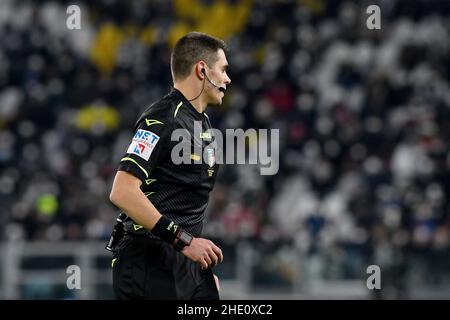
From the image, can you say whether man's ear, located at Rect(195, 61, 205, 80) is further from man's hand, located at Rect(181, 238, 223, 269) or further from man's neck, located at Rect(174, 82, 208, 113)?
man's hand, located at Rect(181, 238, 223, 269)

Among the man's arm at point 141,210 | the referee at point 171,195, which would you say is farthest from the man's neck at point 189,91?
the man's arm at point 141,210

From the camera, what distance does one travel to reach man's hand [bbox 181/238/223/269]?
16.5 feet

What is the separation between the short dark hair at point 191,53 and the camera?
5.46m

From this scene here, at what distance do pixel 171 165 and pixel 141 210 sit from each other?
0.37 m

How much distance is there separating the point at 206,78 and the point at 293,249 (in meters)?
7.68

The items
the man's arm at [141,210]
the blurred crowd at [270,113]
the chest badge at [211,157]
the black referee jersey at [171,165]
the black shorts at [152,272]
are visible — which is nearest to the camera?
the man's arm at [141,210]

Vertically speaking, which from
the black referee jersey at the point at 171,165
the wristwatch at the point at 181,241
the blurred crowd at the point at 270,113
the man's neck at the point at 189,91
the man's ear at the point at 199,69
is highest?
the blurred crowd at the point at 270,113

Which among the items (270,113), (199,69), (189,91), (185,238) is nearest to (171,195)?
(185,238)

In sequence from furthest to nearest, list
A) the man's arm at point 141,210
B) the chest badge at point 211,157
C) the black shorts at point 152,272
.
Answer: the chest badge at point 211,157 < the black shorts at point 152,272 < the man's arm at point 141,210

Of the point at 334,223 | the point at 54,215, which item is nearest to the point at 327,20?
the point at 334,223

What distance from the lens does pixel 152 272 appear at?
17.1ft

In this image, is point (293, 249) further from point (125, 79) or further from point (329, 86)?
point (125, 79)

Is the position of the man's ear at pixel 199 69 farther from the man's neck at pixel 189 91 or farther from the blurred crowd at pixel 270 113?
the blurred crowd at pixel 270 113

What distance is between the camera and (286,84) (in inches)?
659
